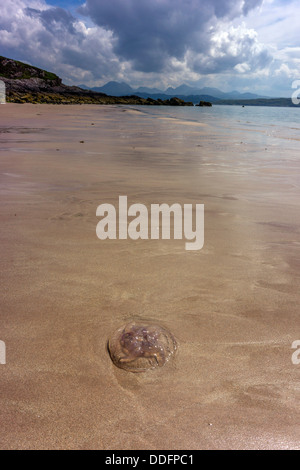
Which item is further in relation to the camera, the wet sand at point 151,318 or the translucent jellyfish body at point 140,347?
the translucent jellyfish body at point 140,347

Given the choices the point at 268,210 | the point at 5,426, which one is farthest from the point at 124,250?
the point at 268,210

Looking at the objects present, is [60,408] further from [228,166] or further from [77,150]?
[77,150]

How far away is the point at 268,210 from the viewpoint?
4352 mm

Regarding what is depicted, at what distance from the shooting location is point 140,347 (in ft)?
6.36

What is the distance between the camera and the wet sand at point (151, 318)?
58.7 inches

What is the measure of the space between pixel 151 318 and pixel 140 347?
1.07 feet

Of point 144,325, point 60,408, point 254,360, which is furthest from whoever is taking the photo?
point 144,325

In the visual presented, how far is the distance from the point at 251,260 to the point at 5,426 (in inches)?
94.5

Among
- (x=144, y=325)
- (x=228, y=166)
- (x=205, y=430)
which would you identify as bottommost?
(x=205, y=430)

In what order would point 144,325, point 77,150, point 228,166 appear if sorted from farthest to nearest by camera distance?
point 77,150 < point 228,166 < point 144,325

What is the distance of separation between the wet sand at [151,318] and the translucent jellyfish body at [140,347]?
57 mm

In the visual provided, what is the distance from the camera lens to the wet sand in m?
1.49

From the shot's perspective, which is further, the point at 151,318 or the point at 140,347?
the point at 151,318

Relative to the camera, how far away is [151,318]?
2.24 meters
